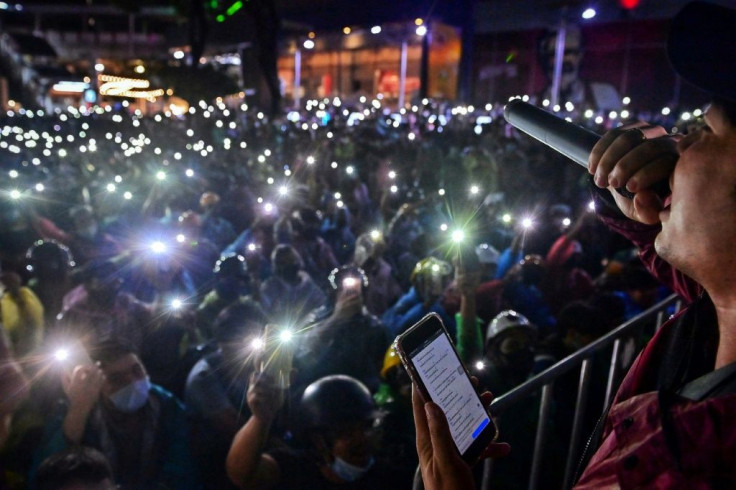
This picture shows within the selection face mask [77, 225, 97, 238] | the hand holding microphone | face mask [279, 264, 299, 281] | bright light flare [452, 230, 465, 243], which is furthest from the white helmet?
face mask [77, 225, 97, 238]

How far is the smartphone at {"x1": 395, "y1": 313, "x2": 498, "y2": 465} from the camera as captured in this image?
4.78 ft

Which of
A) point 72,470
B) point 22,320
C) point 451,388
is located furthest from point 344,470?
point 22,320

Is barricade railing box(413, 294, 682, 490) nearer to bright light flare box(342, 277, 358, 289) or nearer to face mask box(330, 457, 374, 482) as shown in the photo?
face mask box(330, 457, 374, 482)

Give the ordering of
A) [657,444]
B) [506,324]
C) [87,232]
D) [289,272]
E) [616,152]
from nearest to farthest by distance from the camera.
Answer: [657,444] → [616,152] → [506,324] → [289,272] → [87,232]

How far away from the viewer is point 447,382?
1525 millimetres

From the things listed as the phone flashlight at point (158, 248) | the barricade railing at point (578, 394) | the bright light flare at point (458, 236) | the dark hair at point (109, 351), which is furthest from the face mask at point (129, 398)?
the bright light flare at point (458, 236)

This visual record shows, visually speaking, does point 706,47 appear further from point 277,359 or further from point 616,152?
point 277,359

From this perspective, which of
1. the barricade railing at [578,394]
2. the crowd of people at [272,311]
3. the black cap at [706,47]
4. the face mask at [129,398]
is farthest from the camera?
the face mask at [129,398]

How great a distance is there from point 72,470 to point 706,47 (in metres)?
2.79

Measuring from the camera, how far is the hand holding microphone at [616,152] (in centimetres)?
114

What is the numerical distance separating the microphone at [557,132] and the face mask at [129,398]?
2.59 m

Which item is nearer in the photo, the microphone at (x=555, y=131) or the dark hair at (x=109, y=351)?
the microphone at (x=555, y=131)

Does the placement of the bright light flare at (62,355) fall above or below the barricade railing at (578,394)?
below

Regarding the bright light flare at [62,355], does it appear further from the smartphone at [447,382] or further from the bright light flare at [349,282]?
the smartphone at [447,382]
